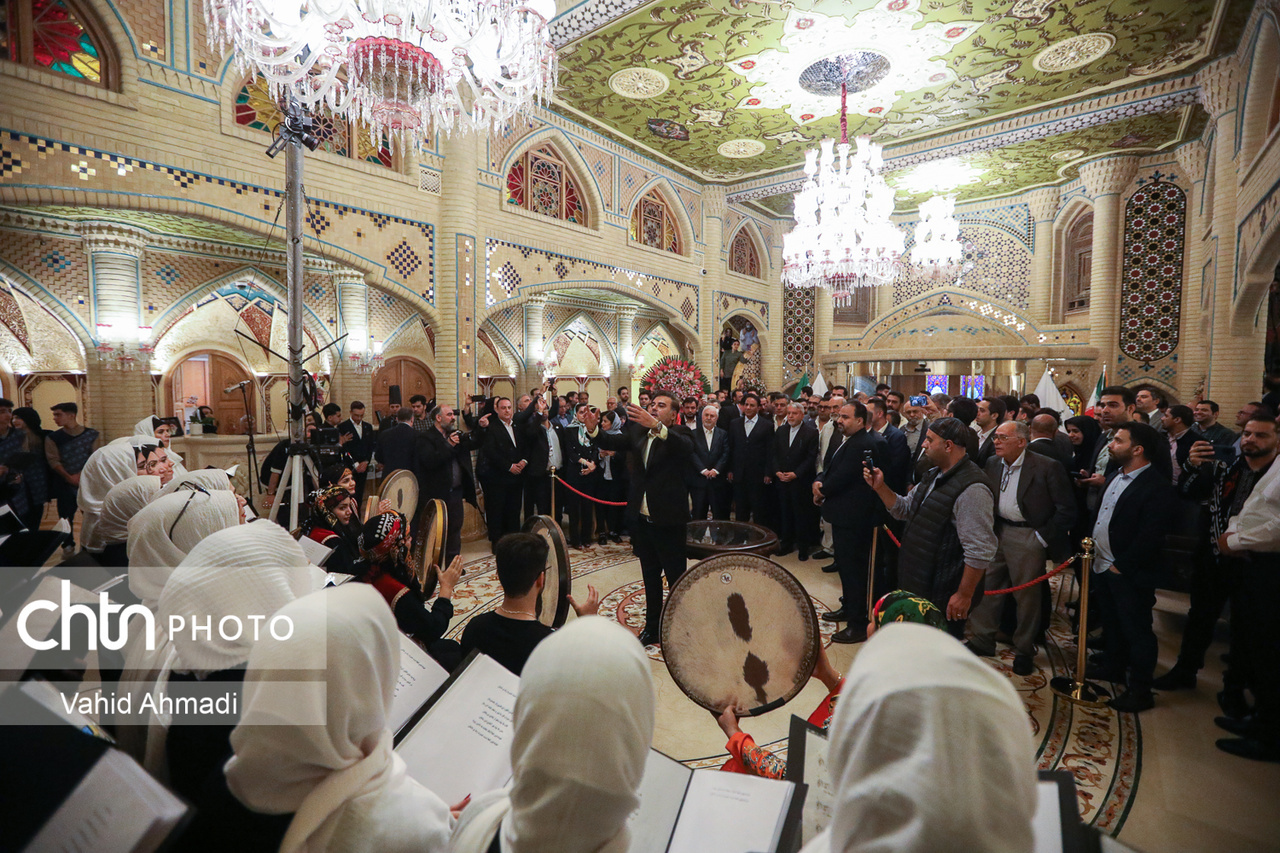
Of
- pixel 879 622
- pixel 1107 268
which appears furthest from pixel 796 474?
pixel 1107 268

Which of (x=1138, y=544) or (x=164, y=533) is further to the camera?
(x=1138, y=544)

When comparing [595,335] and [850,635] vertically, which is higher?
[595,335]

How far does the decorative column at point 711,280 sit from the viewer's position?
1295 cm

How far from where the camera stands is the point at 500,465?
5.95 metres

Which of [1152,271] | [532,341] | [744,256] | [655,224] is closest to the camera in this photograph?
[1152,271]

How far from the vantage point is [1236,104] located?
7.11 m

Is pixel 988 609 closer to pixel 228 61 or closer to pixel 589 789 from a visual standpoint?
pixel 589 789

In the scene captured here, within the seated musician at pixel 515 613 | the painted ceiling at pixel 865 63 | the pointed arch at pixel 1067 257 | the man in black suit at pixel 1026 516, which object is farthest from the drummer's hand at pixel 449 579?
the pointed arch at pixel 1067 257

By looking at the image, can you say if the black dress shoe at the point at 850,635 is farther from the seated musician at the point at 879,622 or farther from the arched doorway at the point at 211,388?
the arched doorway at the point at 211,388

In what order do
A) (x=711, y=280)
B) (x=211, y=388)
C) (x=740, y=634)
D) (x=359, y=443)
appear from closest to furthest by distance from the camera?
(x=740, y=634) → (x=359, y=443) → (x=211, y=388) → (x=711, y=280)

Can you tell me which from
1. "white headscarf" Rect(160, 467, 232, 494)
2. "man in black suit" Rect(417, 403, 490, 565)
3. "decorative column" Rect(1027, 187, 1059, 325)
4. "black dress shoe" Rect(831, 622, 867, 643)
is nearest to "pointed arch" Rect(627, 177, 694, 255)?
"man in black suit" Rect(417, 403, 490, 565)

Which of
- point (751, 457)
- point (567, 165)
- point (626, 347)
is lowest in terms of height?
point (751, 457)

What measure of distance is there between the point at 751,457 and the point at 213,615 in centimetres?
569

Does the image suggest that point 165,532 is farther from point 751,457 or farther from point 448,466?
point 751,457
